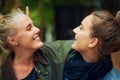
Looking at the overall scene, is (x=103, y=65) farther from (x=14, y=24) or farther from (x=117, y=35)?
(x=14, y=24)

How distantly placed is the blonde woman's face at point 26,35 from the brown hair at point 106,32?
270 mm

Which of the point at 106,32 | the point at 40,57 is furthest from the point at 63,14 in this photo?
the point at 106,32

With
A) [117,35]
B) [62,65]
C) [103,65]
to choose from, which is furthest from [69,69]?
[117,35]

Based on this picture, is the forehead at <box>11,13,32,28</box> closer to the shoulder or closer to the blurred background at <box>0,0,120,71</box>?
the shoulder

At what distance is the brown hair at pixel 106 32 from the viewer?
1.90 meters

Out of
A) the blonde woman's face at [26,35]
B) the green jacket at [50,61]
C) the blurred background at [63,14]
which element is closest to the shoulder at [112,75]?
the green jacket at [50,61]

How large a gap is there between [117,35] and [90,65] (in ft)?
0.65

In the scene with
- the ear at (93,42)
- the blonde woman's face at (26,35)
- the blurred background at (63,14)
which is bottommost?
the blurred background at (63,14)

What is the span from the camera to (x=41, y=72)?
1989mm

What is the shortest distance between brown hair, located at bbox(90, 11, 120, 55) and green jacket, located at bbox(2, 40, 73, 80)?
0.61 feet

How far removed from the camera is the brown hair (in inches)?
74.8

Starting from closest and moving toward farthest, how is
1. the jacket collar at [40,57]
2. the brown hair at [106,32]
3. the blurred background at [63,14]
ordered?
1. the brown hair at [106,32]
2. the jacket collar at [40,57]
3. the blurred background at [63,14]

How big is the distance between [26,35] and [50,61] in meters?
0.19

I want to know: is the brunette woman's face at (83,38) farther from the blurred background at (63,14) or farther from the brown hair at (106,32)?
the blurred background at (63,14)
